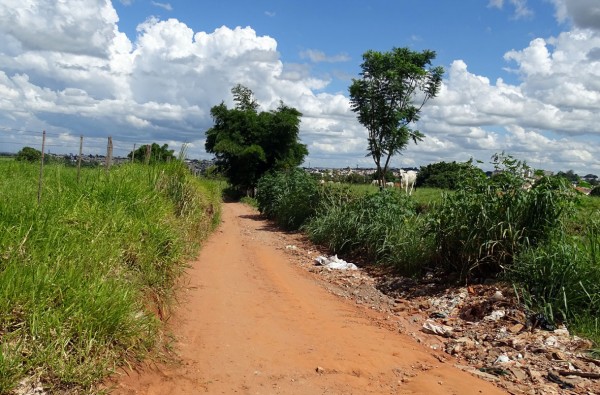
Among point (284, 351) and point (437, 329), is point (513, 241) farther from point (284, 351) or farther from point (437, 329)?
point (284, 351)


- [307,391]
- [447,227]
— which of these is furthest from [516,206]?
[307,391]

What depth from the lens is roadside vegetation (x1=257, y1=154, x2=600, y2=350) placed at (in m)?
6.84

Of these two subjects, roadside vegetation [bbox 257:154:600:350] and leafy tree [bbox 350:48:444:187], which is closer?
roadside vegetation [bbox 257:154:600:350]

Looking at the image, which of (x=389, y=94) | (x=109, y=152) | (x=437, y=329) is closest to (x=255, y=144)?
(x=389, y=94)

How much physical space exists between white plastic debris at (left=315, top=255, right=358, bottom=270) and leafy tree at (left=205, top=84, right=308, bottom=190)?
20.0m

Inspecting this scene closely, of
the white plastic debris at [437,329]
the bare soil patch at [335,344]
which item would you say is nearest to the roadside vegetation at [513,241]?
the bare soil patch at [335,344]

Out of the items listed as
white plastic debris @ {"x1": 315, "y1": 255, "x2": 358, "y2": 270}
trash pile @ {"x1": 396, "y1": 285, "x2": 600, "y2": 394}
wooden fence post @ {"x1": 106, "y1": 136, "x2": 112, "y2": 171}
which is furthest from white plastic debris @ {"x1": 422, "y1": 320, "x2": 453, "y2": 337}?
wooden fence post @ {"x1": 106, "y1": 136, "x2": 112, "y2": 171}

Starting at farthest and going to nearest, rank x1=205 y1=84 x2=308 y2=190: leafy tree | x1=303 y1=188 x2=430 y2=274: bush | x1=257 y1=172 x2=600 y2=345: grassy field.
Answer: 1. x1=205 y1=84 x2=308 y2=190: leafy tree
2. x1=303 y1=188 x2=430 y2=274: bush
3. x1=257 y1=172 x2=600 y2=345: grassy field

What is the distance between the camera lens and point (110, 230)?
6402 millimetres

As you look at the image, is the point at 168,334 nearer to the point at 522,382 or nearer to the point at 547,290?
the point at 522,382

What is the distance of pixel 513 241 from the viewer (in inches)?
319

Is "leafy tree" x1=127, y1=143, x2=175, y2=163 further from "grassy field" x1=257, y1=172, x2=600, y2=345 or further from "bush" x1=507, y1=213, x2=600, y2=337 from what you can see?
"bush" x1=507, y1=213, x2=600, y2=337

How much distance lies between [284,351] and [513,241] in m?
3.95

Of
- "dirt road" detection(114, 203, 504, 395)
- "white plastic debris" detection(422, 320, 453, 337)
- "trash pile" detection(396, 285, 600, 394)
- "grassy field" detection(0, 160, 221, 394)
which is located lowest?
"dirt road" detection(114, 203, 504, 395)
